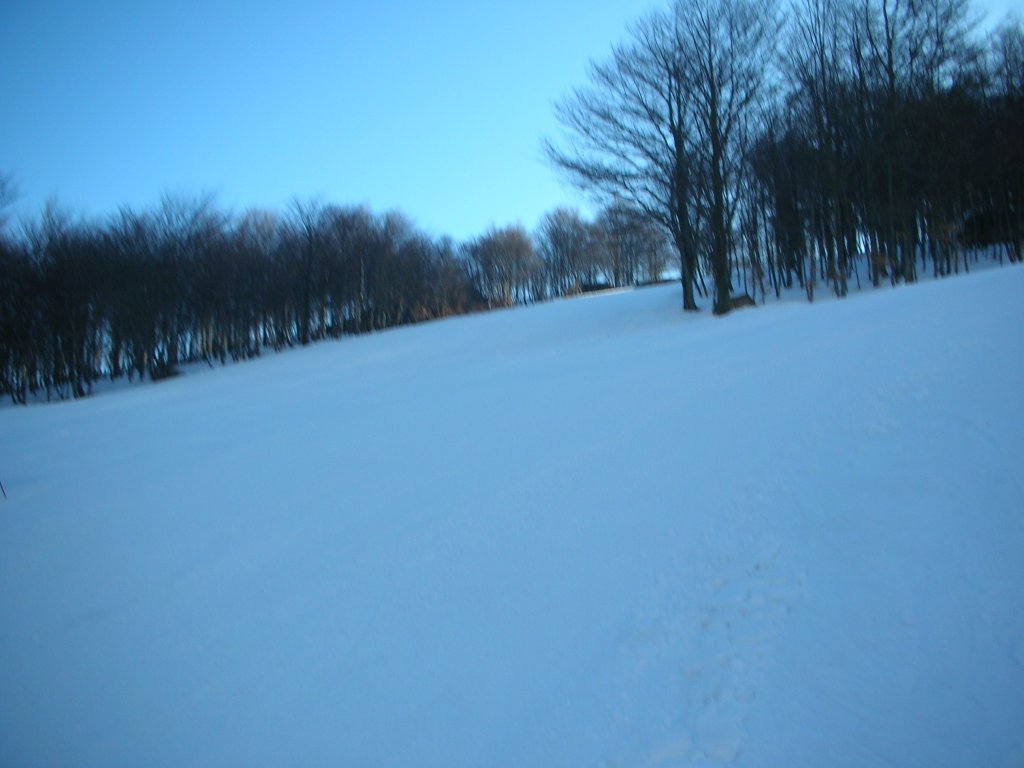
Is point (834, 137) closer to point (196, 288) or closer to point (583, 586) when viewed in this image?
point (583, 586)

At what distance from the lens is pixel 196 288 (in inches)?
1254

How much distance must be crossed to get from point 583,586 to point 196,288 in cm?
3457

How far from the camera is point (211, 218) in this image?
108ft

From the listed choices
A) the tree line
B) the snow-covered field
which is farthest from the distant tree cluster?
the snow-covered field

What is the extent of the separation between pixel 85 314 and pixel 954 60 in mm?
40754

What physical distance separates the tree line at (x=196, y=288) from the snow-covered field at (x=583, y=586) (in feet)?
50.7

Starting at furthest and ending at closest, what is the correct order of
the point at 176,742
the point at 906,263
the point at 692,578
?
the point at 906,263
the point at 692,578
the point at 176,742

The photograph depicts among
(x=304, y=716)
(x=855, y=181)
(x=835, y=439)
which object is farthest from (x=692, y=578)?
(x=855, y=181)

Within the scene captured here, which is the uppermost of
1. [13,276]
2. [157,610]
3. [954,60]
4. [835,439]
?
[954,60]

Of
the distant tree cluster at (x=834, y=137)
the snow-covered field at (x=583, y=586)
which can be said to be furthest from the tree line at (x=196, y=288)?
the snow-covered field at (x=583, y=586)

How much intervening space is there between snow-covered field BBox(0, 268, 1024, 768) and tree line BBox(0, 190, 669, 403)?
608 inches

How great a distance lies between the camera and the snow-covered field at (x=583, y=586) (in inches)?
112

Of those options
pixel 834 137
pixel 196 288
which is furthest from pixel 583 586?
pixel 196 288

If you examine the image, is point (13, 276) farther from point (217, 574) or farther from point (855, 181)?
point (855, 181)
